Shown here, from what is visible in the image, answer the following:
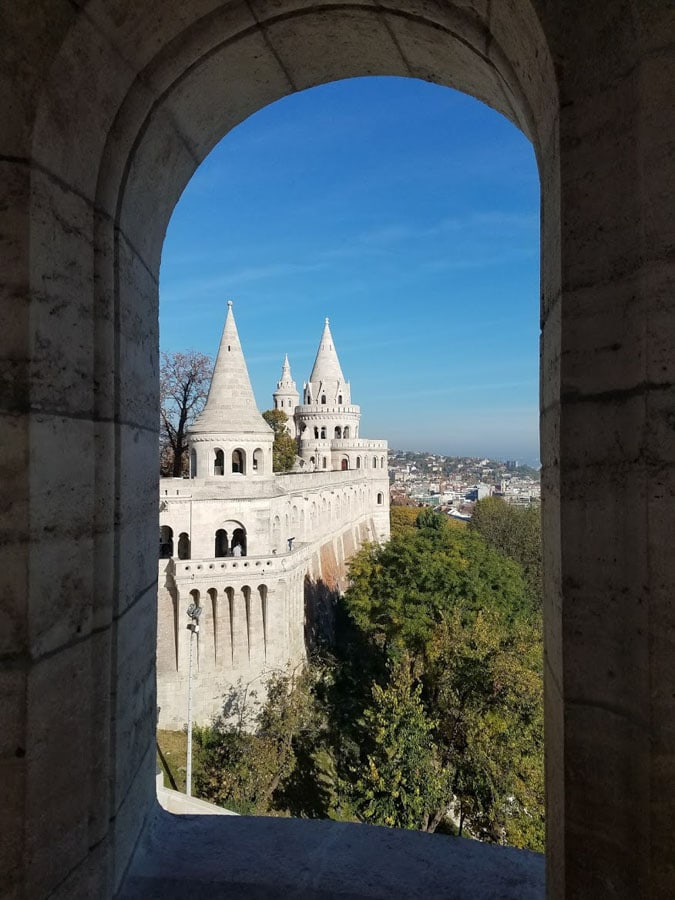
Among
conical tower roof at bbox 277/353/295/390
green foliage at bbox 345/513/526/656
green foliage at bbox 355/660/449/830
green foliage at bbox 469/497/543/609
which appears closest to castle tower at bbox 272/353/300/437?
conical tower roof at bbox 277/353/295/390

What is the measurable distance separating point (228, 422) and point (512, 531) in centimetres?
2804

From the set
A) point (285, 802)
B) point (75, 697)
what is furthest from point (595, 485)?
point (285, 802)

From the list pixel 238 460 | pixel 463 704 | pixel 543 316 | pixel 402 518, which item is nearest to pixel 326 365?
pixel 402 518

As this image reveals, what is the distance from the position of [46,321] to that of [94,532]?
0.63 meters

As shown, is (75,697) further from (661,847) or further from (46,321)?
(661,847)

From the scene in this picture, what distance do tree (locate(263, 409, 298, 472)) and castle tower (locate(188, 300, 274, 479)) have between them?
19.0 meters

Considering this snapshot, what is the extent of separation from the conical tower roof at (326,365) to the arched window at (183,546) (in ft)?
94.1

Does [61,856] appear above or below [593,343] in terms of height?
below

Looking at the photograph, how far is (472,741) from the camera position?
13430mm

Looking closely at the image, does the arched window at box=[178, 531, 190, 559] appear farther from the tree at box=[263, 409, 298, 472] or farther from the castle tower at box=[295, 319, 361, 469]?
the castle tower at box=[295, 319, 361, 469]

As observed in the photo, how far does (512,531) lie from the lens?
42.3 m

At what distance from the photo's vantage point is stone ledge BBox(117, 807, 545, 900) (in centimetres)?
192

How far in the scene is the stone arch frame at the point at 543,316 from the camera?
1.36 m

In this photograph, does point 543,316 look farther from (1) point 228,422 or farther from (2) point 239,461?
(2) point 239,461
